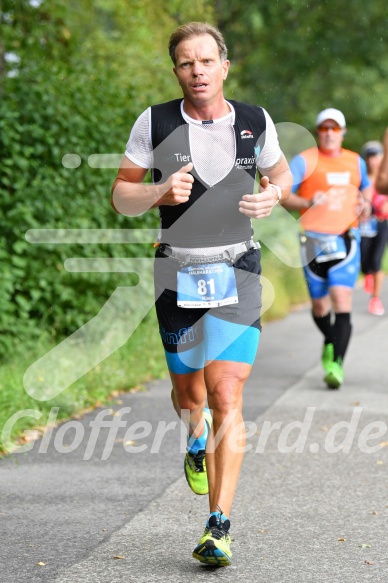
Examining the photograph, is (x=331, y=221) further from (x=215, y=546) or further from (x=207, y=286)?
(x=215, y=546)

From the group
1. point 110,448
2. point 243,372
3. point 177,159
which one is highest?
point 177,159

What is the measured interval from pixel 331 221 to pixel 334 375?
1301mm

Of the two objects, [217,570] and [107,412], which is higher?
[217,570]

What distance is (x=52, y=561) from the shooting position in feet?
15.9

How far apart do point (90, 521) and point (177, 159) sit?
1.79 metres

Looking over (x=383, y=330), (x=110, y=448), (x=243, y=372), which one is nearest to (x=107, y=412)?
(x=110, y=448)

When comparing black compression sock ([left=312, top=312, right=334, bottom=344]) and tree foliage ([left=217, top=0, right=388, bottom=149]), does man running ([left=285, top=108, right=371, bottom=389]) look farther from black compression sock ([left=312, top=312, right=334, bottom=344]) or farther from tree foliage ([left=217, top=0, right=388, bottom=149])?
tree foliage ([left=217, top=0, right=388, bottom=149])

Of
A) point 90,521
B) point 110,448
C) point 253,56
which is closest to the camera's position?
point 90,521

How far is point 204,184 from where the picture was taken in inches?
198

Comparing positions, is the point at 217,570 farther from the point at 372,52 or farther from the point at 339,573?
the point at 372,52

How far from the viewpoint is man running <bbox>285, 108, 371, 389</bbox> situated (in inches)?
379

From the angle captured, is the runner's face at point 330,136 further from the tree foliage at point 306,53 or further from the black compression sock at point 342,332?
the tree foliage at point 306,53

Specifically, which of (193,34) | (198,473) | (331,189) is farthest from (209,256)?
(331,189)

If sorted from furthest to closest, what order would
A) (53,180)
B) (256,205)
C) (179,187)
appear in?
(53,180) → (256,205) → (179,187)
